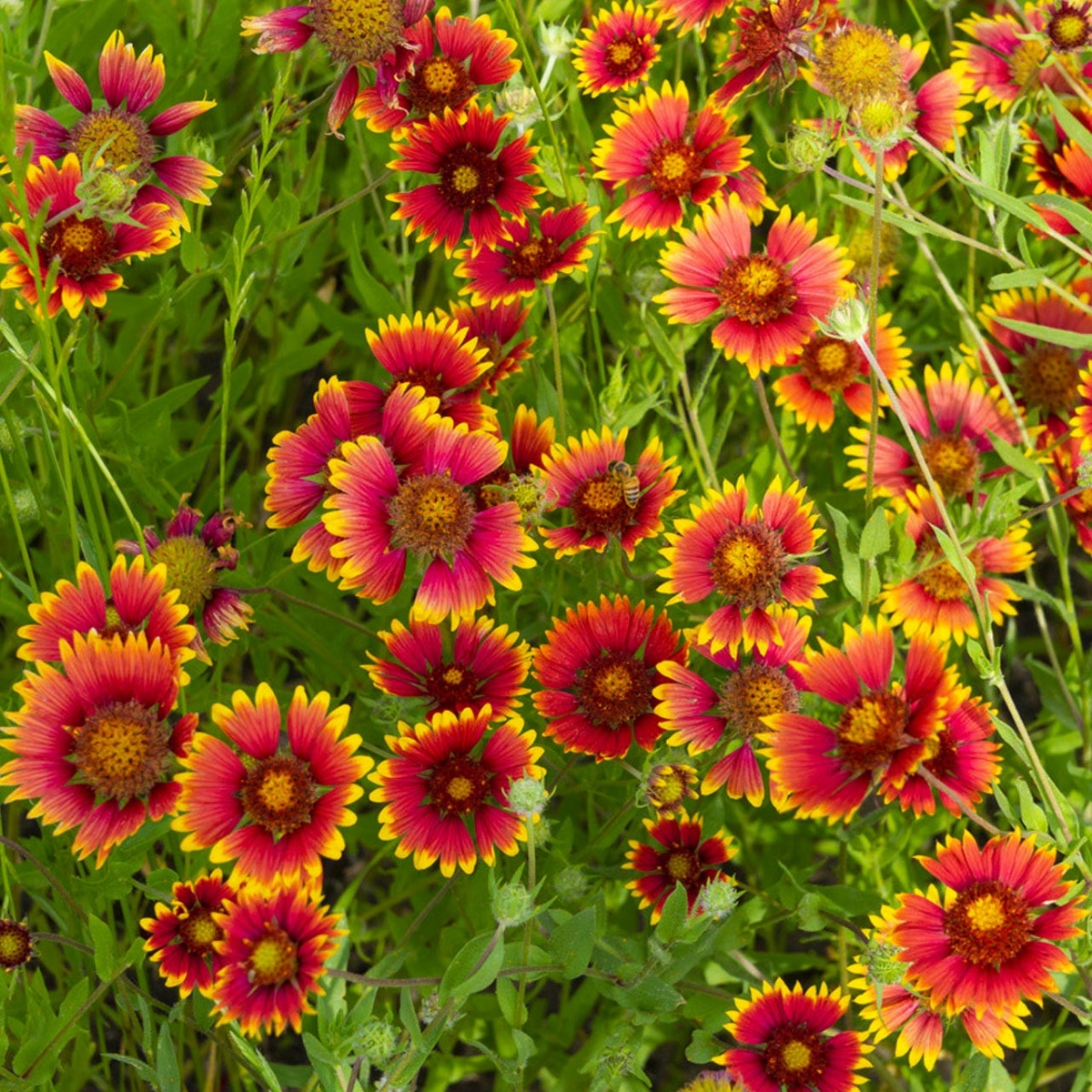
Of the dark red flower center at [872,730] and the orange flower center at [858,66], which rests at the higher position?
the orange flower center at [858,66]

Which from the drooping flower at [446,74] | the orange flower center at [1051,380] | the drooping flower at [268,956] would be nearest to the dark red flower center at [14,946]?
the drooping flower at [268,956]

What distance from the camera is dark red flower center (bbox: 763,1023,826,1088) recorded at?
1.32 meters

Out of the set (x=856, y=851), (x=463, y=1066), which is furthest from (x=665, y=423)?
(x=463, y=1066)

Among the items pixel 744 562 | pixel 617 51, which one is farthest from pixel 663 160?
pixel 744 562

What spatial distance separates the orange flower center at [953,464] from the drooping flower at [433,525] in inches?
27.5

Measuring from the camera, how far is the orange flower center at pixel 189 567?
1319 mm

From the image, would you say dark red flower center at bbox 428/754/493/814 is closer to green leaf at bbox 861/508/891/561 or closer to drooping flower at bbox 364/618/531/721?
drooping flower at bbox 364/618/531/721

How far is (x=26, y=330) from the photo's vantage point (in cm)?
164

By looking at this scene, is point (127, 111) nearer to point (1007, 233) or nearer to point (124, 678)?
point (124, 678)

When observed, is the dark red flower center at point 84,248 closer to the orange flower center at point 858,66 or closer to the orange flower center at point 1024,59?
the orange flower center at point 858,66

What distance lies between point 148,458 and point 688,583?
29.6 inches

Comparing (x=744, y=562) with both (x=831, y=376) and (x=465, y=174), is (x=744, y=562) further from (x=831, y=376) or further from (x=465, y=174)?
(x=465, y=174)

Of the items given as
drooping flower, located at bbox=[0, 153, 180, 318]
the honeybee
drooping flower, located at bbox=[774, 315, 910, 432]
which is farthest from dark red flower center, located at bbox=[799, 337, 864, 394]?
drooping flower, located at bbox=[0, 153, 180, 318]

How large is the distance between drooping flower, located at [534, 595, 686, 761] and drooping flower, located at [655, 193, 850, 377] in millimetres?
349
